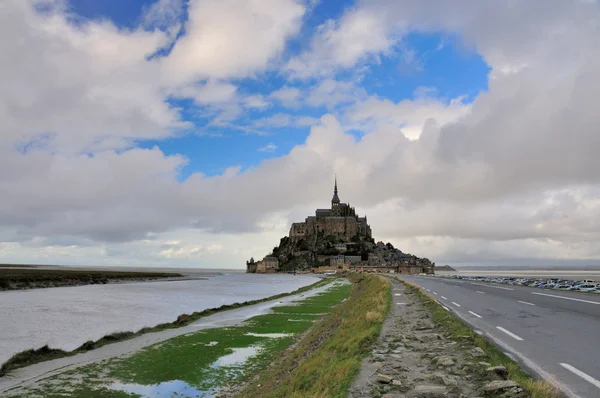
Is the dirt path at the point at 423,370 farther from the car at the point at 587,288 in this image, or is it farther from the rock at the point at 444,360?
the car at the point at 587,288

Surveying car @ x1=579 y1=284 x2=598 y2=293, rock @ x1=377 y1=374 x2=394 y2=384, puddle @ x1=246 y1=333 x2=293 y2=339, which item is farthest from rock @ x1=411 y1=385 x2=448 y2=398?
car @ x1=579 y1=284 x2=598 y2=293

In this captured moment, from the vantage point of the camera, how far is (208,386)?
14461 mm

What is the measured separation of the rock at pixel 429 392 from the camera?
25.9 ft

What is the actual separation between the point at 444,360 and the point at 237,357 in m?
11.0

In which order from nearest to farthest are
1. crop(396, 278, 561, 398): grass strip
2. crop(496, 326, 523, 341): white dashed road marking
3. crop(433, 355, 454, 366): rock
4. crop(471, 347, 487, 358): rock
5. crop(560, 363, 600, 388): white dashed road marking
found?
1. crop(396, 278, 561, 398): grass strip
2. crop(560, 363, 600, 388): white dashed road marking
3. crop(433, 355, 454, 366): rock
4. crop(471, 347, 487, 358): rock
5. crop(496, 326, 523, 341): white dashed road marking

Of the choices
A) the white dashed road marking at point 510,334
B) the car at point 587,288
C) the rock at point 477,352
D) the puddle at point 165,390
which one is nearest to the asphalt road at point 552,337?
the white dashed road marking at point 510,334

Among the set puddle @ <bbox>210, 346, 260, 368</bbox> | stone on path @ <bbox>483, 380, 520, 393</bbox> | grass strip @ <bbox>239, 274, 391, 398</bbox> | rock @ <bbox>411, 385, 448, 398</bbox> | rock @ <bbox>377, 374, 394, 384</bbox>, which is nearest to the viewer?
stone on path @ <bbox>483, 380, 520, 393</bbox>

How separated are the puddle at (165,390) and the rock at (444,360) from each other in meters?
7.07

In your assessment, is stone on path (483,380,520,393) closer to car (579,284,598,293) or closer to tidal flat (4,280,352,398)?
tidal flat (4,280,352,398)

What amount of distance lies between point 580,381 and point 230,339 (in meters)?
18.0

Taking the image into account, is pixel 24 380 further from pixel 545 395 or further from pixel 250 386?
pixel 545 395

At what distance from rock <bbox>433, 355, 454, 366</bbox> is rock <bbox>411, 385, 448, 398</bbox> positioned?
194 cm

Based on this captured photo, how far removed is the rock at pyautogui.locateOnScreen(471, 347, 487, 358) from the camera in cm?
1048

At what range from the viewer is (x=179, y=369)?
16.4 metres
